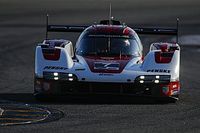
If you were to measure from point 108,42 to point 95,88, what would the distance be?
82.8 inches

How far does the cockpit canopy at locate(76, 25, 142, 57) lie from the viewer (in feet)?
53.3

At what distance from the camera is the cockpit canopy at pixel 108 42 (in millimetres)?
16234

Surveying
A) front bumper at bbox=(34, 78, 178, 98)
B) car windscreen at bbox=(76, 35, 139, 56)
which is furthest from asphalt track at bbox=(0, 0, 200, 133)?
car windscreen at bbox=(76, 35, 139, 56)

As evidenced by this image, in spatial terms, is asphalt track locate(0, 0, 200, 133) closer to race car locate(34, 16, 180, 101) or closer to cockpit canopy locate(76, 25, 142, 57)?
race car locate(34, 16, 180, 101)

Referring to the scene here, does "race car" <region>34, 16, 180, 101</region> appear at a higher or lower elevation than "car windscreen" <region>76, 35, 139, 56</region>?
lower

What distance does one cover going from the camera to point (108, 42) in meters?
16.5

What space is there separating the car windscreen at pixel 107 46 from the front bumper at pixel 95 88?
158cm

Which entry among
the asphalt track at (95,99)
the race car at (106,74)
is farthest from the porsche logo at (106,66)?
the asphalt track at (95,99)

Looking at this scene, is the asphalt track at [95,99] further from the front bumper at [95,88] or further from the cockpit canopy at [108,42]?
the cockpit canopy at [108,42]

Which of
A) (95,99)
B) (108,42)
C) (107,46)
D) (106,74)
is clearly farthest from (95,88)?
(108,42)

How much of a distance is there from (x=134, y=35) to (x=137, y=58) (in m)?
1.05

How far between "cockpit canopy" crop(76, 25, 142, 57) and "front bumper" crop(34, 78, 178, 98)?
5.20ft

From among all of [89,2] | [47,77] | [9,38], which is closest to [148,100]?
[47,77]

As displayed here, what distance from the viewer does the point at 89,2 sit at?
150 ft
